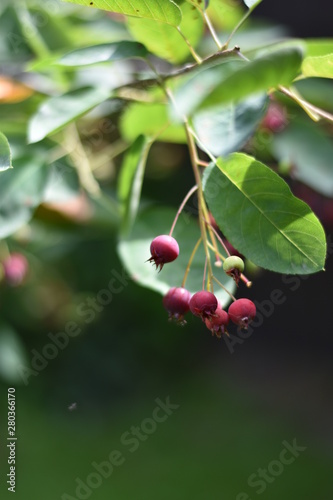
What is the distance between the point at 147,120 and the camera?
3.35ft

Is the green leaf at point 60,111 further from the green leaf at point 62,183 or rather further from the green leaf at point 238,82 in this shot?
the green leaf at point 238,82

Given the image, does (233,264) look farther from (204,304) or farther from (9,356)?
(9,356)

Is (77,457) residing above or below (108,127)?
below

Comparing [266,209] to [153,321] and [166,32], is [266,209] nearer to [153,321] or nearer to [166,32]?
[166,32]

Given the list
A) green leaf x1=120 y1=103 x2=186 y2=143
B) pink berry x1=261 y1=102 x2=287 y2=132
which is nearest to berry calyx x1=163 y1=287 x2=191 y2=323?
green leaf x1=120 y1=103 x2=186 y2=143

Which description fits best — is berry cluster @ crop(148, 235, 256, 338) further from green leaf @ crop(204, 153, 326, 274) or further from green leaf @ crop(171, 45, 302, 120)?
green leaf @ crop(171, 45, 302, 120)

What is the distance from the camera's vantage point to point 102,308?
209 cm

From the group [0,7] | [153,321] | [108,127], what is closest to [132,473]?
[153,321]

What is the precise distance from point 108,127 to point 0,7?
33 centimetres

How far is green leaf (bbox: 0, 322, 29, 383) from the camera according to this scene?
5.20 ft

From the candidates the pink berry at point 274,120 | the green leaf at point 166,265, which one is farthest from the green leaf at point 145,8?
the pink berry at point 274,120

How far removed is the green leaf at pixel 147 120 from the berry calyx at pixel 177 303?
374mm

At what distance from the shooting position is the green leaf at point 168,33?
0.79 meters

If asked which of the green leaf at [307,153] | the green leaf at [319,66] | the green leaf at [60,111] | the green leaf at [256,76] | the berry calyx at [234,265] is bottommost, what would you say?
the green leaf at [307,153]
